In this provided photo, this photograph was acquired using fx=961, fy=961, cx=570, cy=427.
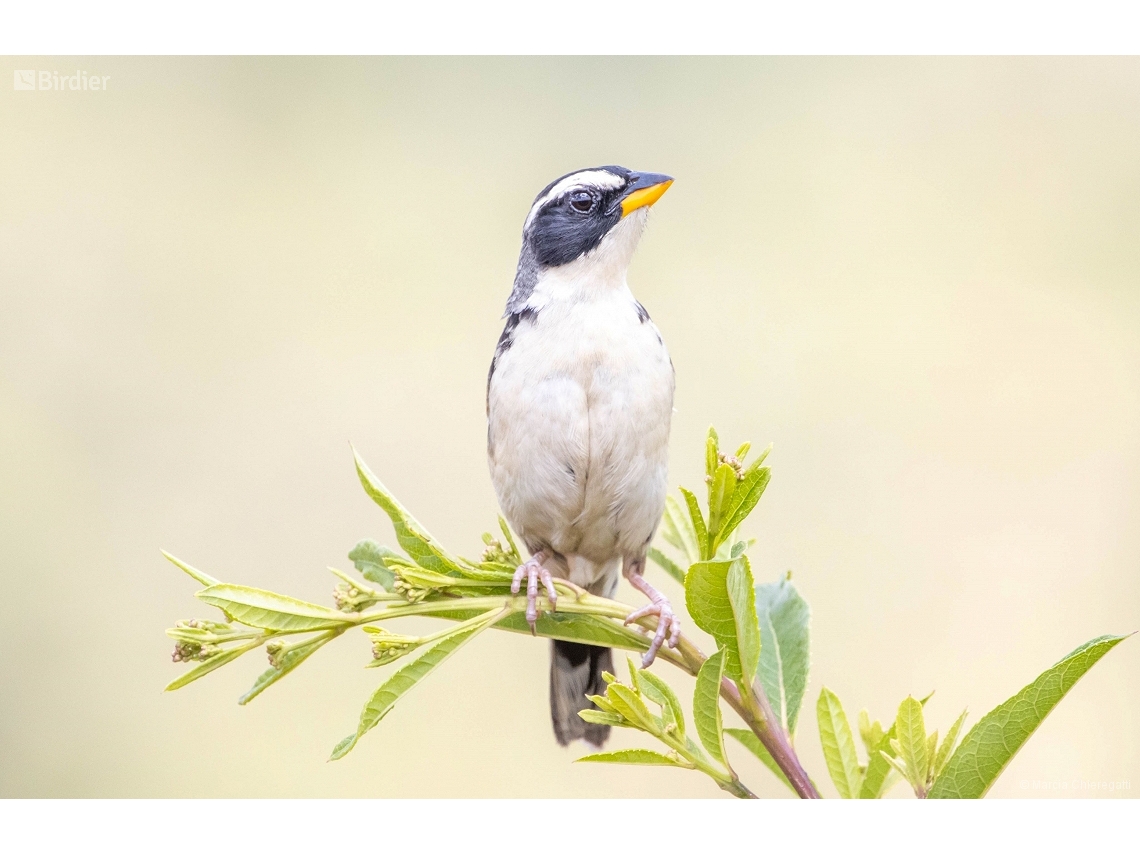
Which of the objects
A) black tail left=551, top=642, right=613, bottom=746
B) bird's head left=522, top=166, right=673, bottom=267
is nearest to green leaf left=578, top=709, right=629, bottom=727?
black tail left=551, top=642, right=613, bottom=746

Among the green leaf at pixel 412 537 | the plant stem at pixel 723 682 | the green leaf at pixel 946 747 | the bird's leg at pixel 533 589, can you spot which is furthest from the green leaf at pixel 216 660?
the green leaf at pixel 946 747

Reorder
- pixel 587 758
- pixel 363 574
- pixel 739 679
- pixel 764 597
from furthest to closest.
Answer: pixel 764 597 < pixel 363 574 < pixel 739 679 < pixel 587 758

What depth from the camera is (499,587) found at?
1.72m

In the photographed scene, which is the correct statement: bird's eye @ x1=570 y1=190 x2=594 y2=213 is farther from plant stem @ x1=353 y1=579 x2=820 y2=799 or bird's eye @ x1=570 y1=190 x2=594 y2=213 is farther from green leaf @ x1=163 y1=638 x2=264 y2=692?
green leaf @ x1=163 y1=638 x2=264 y2=692

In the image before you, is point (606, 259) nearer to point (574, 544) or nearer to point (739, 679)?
point (574, 544)

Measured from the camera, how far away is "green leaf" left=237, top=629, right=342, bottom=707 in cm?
149

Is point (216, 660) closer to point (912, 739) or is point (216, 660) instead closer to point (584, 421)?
point (912, 739)

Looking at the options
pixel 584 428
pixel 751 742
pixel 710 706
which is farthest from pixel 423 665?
pixel 584 428

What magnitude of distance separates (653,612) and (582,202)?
1542 millimetres

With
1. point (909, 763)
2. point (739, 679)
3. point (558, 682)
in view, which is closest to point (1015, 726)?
point (909, 763)

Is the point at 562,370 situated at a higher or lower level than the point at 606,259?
lower

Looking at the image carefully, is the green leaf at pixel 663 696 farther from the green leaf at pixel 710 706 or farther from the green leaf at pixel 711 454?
the green leaf at pixel 711 454

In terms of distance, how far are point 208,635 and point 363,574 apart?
1.33ft

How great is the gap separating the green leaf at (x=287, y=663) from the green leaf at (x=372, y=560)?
0.32 meters
